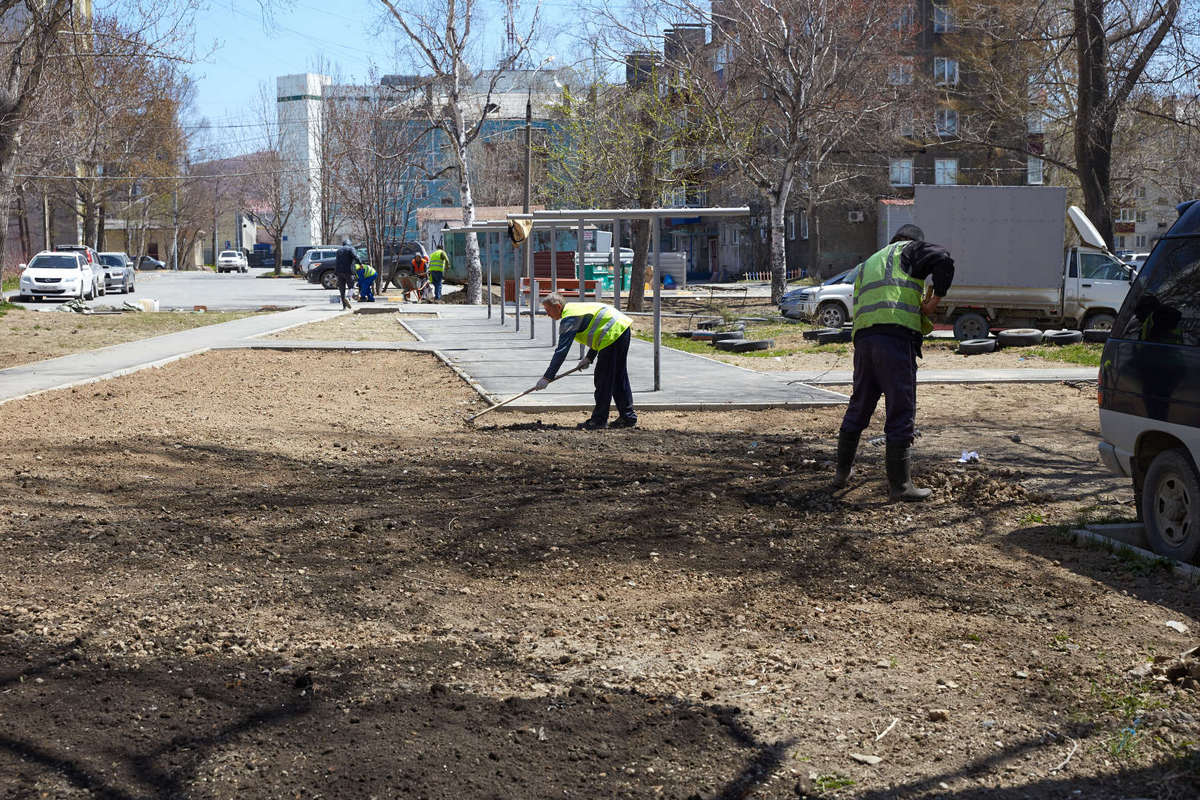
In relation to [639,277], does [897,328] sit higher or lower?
lower

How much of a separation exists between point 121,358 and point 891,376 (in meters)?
12.4

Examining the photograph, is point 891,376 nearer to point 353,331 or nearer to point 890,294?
point 890,294

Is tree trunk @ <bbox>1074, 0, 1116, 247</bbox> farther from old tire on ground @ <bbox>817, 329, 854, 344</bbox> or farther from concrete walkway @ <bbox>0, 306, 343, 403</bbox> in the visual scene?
concrete walkway @ <bbox>0, 306, 343, 403</bbox>

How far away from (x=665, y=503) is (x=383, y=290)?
4092 centimetres

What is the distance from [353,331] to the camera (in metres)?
22.6

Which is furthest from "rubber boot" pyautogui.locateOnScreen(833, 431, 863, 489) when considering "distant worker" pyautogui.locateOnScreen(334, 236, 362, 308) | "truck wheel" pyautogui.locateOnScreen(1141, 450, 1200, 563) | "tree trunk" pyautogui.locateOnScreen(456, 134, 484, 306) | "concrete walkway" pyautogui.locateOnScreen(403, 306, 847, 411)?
"tree trunk" pyautogui.locateOnScreen(456, 134, 484, 306)

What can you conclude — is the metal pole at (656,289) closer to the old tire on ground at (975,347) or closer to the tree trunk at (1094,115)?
the old tire on ground at (975,347)

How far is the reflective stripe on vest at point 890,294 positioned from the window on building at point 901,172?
173 ft

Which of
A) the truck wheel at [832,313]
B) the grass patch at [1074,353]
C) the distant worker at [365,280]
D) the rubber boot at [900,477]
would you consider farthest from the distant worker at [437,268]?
the rubber boot at [900,477]

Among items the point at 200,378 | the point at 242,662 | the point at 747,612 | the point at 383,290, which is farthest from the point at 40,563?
the point at 383,290

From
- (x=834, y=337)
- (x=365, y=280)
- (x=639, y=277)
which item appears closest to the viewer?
(x=834, y=337)

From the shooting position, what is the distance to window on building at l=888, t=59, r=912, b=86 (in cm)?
4066

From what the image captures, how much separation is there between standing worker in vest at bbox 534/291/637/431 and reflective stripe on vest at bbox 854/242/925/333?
319cm

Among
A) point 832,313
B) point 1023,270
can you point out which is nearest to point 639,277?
point 832,313
